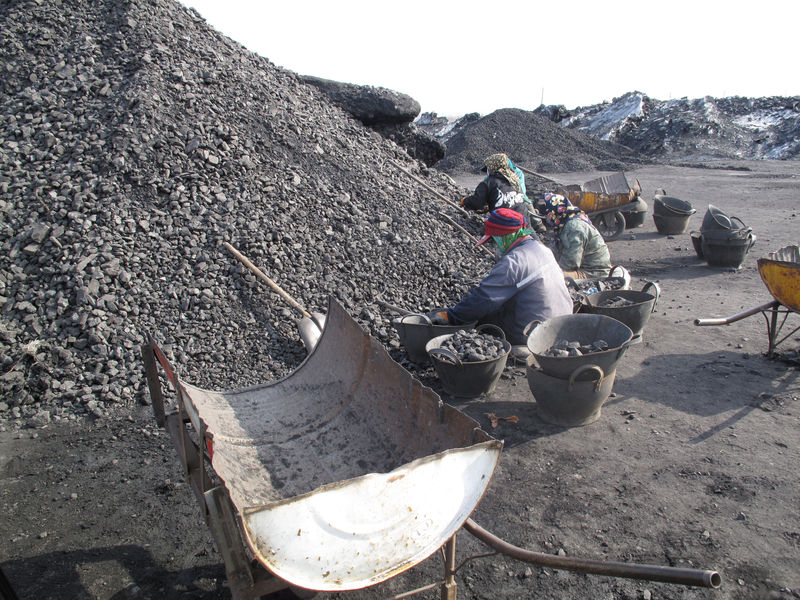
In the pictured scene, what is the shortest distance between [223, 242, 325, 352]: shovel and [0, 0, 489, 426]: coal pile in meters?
0.10

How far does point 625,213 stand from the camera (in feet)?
35.3

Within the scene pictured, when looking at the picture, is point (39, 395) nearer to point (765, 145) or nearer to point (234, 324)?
point (234, 324)

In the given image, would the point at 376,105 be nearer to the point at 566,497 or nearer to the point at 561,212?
the point at 561,212

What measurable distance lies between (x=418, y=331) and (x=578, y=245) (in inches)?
94.1

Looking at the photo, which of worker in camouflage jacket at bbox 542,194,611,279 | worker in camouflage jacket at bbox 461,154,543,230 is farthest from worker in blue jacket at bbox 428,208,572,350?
worker in camouflage jacket at bbox 461,154,543,230

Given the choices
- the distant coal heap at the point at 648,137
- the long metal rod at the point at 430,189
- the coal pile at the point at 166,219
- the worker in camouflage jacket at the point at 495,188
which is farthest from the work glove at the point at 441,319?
the distant coal heap at the point at 648,137

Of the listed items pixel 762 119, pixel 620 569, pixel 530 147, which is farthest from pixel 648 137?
pixel 620 569

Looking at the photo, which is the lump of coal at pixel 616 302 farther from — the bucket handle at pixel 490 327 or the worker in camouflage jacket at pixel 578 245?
Result: the bucket handle at pixel 490 327

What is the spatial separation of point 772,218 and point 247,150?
32.3 ft

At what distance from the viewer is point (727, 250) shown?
298 inches

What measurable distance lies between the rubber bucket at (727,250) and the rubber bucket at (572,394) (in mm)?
4655

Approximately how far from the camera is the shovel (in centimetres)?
482

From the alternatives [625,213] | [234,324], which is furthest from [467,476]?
[625,213]

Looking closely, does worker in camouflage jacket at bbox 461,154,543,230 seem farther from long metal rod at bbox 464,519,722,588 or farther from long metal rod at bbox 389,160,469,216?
long metal rod at bbox 464,519,722,588
